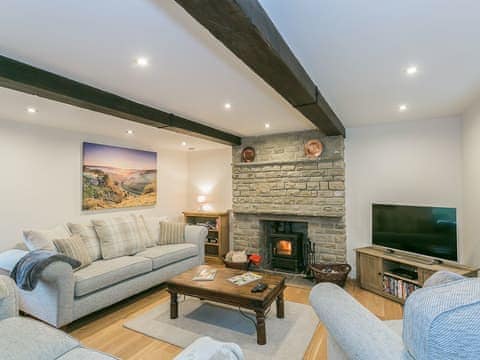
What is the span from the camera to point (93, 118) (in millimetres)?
3439

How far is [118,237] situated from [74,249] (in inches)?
26.4

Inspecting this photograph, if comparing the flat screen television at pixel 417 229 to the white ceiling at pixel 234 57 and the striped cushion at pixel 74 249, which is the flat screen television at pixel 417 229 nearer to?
the white ceiling at pixel 234 57

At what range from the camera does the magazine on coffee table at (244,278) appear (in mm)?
2836

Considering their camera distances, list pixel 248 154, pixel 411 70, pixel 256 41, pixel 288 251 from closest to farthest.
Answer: pixel 256 41 < pixel 411 70 < pixel 288 251 < pixel 248 154

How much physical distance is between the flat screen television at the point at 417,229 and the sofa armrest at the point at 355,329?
2.51 meters

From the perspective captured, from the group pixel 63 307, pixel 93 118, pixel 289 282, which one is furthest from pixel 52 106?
pixel 289 282

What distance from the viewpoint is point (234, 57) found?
78.5 inches

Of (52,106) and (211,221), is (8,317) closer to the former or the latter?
(52,106)

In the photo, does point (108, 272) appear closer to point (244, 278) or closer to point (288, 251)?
point (244, 278)

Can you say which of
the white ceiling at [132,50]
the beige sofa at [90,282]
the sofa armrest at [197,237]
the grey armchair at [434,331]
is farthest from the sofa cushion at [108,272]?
the grey armchair at [434,331]

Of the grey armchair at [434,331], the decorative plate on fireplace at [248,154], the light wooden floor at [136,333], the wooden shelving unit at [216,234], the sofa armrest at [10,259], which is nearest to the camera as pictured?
the grey armchair at [434,331]

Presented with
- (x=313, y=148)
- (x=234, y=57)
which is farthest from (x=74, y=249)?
(x=313, y=148)

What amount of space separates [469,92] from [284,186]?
8.71 feet

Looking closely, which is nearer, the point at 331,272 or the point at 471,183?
the point at 471,183
